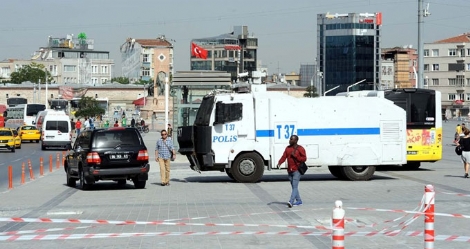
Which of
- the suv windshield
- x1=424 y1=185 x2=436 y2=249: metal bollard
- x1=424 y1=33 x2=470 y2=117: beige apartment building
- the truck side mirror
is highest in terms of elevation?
x1=424 y1=33 x2=470 y2=117: beige apartment building

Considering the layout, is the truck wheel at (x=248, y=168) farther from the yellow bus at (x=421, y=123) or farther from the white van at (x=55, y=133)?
the white van at (x=55, y=133)

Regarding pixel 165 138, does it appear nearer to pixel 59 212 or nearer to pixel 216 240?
pixel 59 212

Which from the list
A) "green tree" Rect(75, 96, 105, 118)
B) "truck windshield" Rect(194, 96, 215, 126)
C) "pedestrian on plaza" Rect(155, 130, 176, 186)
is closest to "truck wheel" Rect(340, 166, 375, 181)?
"truck windshield" Rect(194, 96, 215, 126)

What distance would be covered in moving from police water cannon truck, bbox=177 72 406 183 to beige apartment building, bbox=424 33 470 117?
135075 millimetres

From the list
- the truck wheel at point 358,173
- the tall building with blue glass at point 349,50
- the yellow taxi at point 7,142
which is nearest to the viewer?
the truck wheel at point 358,173

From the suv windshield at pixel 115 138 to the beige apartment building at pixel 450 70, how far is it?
5487 inches

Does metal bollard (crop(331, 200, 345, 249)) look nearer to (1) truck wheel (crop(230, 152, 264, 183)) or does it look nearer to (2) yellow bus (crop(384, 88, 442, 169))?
(1) truck wheel (crop(230, 152, 264, 183))

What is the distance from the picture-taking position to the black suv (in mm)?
24781

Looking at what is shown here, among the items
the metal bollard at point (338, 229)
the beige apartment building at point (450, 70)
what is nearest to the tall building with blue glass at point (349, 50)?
the beige apartment building at point (450, 70)

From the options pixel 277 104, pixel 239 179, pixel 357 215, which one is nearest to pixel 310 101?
pixel 277 104

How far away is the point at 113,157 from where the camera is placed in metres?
24.9

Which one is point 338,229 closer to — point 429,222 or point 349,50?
point 429,222

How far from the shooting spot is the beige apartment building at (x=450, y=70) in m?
161

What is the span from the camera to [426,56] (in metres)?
166
